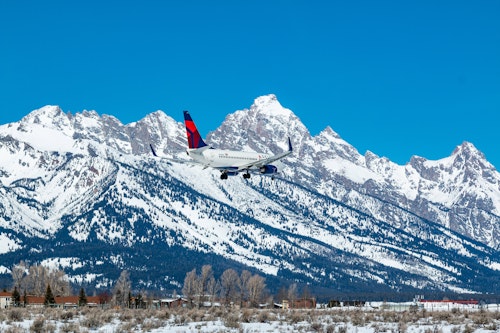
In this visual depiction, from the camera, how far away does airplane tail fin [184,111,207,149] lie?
10306 centimetres

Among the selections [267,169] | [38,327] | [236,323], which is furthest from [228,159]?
[38,327]

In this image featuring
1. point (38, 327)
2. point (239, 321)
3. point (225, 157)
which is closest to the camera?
point (38, 327)

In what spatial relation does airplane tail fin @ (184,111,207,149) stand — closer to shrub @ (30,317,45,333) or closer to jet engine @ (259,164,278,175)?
jet engine @ (259,164,278,175)

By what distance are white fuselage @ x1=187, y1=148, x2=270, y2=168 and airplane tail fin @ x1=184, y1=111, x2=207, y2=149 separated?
130cm

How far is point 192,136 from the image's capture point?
103625mm

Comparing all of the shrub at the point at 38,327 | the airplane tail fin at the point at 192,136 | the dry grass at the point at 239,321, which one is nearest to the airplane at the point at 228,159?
the airplane tail fin at the point at 192,136

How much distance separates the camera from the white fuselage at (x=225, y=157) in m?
101

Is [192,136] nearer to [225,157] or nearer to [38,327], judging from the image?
[225,157]

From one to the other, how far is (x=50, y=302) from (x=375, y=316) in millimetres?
99566

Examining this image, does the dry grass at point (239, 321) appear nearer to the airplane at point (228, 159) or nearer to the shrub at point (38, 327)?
the shrub at point (38, 327)

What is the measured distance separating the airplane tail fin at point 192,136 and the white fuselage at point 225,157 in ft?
4.26

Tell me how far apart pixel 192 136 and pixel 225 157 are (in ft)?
17.5

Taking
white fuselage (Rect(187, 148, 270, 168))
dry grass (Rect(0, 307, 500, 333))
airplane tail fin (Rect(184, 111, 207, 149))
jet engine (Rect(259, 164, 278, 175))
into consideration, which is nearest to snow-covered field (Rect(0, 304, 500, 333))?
dry grass (Rect(0, 307, 500, 333))

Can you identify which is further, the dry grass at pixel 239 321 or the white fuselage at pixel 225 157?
the white fuselage at pixel 225 157
